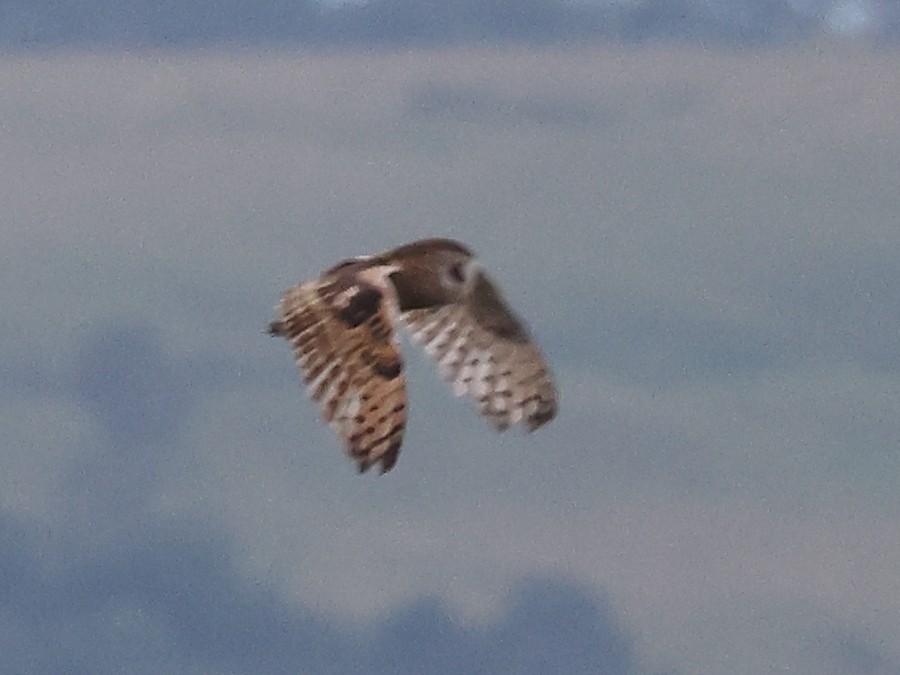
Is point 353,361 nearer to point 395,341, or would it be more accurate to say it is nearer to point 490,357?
point 395,341

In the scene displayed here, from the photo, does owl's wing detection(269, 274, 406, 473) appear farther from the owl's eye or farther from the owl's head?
the owl's eye

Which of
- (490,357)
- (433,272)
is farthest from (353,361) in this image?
(490,357)

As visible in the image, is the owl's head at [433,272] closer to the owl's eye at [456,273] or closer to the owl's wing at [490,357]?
the owl's eye at [456,273]

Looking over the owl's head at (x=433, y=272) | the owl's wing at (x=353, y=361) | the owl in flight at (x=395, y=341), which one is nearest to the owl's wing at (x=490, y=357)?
the owl in flight at (x=395, y=341)

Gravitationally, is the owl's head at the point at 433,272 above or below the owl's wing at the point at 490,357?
above

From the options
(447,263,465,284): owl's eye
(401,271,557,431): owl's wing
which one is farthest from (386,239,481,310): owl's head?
(401,271,557,431): owl's wing

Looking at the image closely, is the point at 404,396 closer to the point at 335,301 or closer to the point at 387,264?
the point at 335,301

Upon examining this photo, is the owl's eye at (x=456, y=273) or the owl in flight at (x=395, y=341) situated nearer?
the owl in flight at (x=395, y=341)
